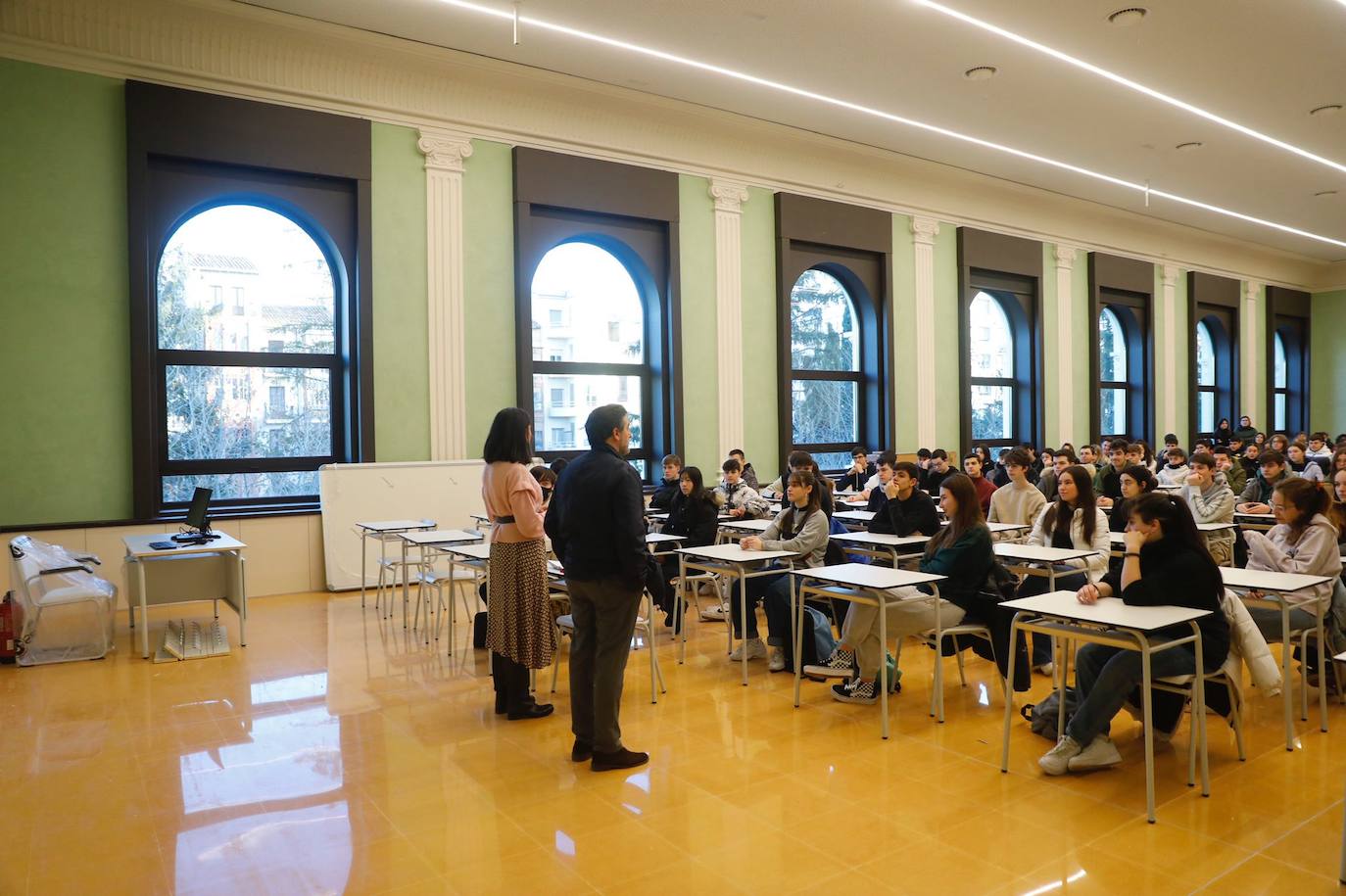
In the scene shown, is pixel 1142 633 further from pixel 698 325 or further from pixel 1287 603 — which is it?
pixel 698 325

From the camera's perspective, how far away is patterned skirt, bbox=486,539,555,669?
4426mm

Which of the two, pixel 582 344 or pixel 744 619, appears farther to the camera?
pixel 582 344

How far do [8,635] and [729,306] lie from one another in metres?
7.19

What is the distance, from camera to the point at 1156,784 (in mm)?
3566

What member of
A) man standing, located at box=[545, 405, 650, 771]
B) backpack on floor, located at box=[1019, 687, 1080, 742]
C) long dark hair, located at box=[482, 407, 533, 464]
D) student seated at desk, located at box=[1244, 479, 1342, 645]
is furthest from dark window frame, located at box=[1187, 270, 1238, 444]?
man standing, located at box=[545, 405, 650, 771]

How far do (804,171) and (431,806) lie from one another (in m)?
9.10

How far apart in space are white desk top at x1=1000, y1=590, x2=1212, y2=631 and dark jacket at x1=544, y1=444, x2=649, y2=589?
1.54 metres

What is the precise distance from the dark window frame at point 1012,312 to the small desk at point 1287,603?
835cm

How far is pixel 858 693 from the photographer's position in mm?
4730

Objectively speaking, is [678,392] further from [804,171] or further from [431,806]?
[431,806]

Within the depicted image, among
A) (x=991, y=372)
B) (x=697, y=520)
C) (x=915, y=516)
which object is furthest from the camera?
(x=991, y=372)

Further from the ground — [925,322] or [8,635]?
[925,322]

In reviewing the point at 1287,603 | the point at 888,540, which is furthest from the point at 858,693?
the point at 1287,603

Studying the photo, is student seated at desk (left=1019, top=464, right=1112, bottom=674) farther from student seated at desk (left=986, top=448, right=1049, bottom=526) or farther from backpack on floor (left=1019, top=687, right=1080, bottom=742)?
backpack on floor (left=1019, top=687, right=1080, bottom=742)
